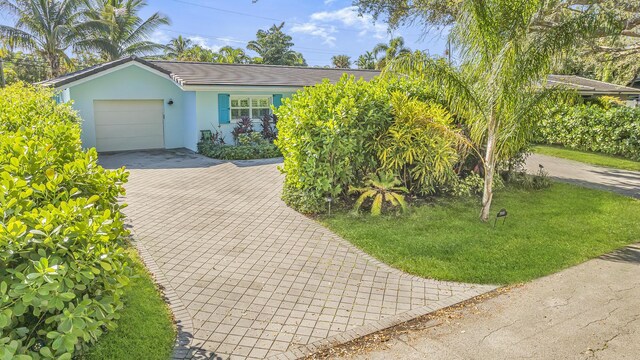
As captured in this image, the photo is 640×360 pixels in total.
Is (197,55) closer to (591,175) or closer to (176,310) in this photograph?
(591,175)

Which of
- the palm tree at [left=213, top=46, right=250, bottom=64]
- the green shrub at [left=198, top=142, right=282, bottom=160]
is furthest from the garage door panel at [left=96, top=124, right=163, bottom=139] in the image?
the palm tree at [left=213, top=46, right=250, bottom=64]

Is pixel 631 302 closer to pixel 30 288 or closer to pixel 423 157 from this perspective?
pixel 423 157

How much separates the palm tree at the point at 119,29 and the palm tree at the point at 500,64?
2190 cm

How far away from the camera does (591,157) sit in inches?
678

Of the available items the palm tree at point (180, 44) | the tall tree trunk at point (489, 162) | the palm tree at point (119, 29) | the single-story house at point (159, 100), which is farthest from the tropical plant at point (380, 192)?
the palm tree at point (180, 44)

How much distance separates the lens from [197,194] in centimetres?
1012

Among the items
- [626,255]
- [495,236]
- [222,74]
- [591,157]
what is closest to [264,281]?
[495,236]

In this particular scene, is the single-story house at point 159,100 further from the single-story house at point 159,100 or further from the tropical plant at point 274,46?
the tropical plant at point 274,46

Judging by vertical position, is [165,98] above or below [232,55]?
below

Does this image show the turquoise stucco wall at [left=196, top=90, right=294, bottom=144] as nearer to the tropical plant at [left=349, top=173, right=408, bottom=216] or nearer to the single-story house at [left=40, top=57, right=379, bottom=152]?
the single-story house at [left=40, top=57, right=379, bottom=152]

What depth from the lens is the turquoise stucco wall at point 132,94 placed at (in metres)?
15.2

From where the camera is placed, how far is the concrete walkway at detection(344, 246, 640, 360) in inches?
166

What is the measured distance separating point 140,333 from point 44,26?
76.7 feet

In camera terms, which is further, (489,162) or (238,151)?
(238,151)
